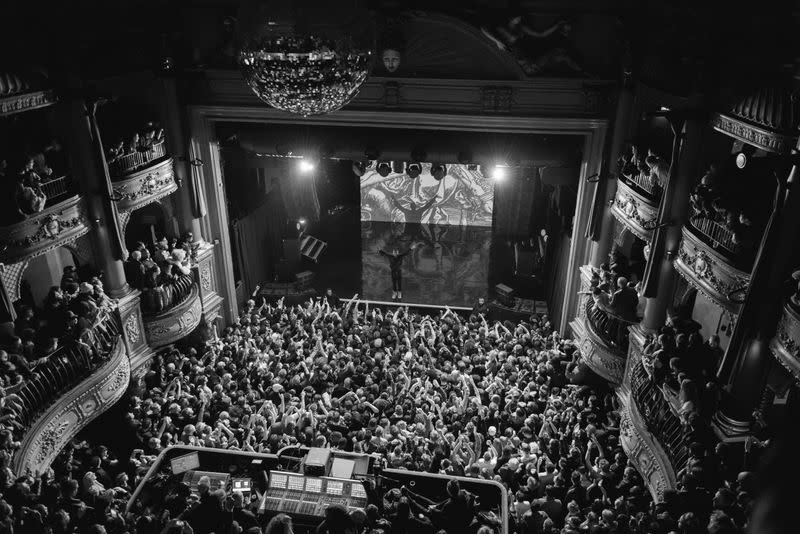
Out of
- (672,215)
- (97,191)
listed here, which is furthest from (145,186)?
(672,215)

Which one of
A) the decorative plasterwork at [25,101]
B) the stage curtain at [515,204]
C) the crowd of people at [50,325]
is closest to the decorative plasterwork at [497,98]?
the stage curtain at [515,204]

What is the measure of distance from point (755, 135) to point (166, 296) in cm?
1019

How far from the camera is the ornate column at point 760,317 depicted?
21.1 feet

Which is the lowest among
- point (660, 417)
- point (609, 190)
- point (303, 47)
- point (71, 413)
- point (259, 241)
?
point (259, 241)

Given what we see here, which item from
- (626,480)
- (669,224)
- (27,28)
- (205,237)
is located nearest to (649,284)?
(669,224)

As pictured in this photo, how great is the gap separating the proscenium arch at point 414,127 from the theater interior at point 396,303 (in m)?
0.06

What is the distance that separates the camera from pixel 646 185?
9.81 m

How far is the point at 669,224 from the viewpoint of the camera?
8.91 meters

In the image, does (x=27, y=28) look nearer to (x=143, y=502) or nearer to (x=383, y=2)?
(x=383, y=2)

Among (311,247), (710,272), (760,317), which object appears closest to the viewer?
(760,317)

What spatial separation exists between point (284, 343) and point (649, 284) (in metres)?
7.26

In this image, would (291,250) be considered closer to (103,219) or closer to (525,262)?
(525,262)

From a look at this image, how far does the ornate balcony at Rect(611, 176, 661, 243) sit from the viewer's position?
945 cm

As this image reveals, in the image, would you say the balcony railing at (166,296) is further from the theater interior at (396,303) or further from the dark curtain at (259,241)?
the dark curtain at (259,241)
